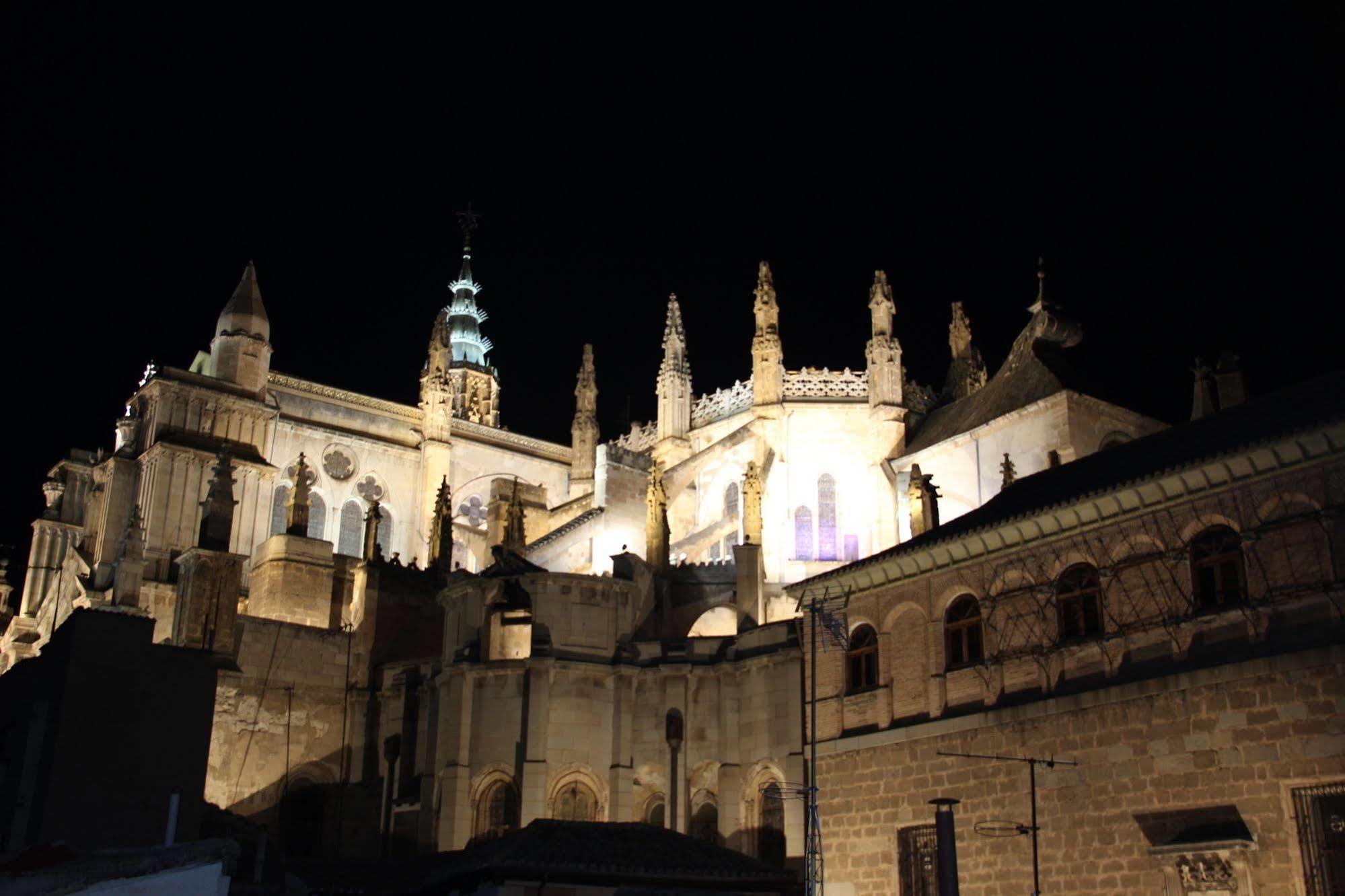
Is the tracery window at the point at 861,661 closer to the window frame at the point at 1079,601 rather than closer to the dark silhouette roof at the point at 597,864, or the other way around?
the dark silhouette roof at the point at 597,864

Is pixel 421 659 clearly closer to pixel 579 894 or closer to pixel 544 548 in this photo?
pixel 544 548

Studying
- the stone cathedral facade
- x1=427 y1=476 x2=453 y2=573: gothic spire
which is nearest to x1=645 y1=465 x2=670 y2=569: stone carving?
the stone cathedral facade

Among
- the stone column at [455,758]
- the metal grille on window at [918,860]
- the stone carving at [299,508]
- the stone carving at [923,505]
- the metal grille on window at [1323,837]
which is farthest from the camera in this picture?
the stone carving at [299,508]

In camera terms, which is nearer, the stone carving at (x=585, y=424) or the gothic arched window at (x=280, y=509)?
the gothic arched window at (x=280, y=509)

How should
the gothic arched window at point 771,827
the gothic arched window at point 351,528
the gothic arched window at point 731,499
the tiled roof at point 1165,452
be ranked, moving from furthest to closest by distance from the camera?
the gothic arched window at point 351,528, the gothic arched window at point 731,499, the gothic arched window at point 771,827, the tiled roof at point 1165,452

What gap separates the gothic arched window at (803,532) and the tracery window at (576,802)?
18191 mm

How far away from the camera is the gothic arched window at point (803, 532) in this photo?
48.6 meters

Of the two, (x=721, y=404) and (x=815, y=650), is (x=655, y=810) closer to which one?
(x=815, y=650)

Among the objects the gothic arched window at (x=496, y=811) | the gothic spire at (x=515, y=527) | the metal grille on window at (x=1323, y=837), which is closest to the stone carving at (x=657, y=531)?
the gothic spire at (x=515, y=527)

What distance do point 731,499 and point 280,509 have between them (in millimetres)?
17489

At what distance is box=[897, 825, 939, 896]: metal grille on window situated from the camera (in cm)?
2464

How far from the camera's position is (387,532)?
57250mm

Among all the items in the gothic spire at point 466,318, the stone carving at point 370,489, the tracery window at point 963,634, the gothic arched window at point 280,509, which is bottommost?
the tracery window at point 963,634

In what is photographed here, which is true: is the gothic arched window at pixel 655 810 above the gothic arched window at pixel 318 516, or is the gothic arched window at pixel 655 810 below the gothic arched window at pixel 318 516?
below
